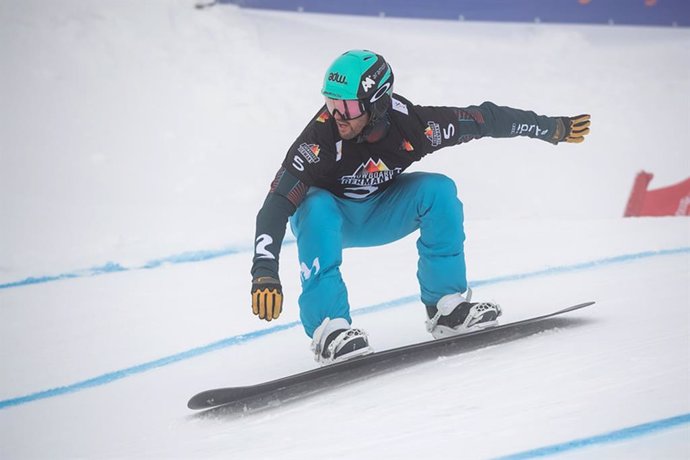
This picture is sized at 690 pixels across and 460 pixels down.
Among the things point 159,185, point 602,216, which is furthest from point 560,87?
point 159,185

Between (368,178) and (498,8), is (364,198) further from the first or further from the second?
(498,8)

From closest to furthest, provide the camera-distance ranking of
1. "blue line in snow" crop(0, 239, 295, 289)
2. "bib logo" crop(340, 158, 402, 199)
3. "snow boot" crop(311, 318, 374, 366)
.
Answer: "snow boot" crop(311, 318, 374, 366)
"bib logo" crop(340, 158, 402, 199)
"blue line in snow" crop(0, 239, 295, 289)

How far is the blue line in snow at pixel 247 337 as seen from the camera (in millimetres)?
3920

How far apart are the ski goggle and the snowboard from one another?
33.7 inches

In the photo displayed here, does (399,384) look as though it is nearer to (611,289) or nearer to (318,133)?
(318,133)

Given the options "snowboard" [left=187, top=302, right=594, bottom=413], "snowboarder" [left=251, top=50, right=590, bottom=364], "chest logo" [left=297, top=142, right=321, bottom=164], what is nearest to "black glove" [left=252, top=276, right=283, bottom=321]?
"snowboarder" [left=251, top=50, right=590, bottom=364]

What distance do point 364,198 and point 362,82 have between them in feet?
1.75

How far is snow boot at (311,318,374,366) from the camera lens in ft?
11.4

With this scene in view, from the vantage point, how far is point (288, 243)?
18.6ft

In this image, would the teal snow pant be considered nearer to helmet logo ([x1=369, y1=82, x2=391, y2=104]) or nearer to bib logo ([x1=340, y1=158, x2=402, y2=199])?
bib logo ([x1=340, y1=158, x2=402, y2=199])

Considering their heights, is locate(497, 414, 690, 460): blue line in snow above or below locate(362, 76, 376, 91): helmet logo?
below

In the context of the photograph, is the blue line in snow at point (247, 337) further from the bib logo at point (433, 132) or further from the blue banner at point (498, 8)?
the blue banner at point (498, 8)

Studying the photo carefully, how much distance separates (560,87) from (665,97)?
77 cm

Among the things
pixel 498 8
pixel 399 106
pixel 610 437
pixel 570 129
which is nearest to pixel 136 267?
pixel 399 106
